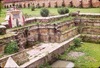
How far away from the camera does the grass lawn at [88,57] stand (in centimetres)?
1289

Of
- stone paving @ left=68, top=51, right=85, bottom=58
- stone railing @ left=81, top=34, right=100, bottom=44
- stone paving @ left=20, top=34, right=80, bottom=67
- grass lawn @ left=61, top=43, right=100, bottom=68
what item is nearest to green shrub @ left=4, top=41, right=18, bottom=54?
stone paving @ left=20, top=34, right=80, bottom=67

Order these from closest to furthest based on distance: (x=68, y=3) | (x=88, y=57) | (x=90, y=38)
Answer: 1. (x=88, y=57)
2. (x=90, y=38)
3. (x=68, y=3)

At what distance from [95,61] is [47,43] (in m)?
3.84

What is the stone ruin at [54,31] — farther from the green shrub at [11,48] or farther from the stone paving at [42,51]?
the stone paving at [42,51]

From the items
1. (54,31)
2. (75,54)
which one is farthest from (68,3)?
(75,54)

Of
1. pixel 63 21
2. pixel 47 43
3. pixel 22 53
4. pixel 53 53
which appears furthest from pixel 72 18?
pixel 22 53

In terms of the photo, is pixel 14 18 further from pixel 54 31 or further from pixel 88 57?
pixel 88 57

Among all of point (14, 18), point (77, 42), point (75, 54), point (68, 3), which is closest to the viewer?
point (75, 54)

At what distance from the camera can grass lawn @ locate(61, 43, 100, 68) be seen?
12891 mm

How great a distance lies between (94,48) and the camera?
619 inches

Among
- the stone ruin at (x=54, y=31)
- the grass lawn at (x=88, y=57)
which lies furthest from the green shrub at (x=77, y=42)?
the stone ruin at (x=54, y=31)

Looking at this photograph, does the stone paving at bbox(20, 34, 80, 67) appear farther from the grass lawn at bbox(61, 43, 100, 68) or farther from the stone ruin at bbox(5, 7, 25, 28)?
the stone ruin at bbox(5, 7, 25, 28)

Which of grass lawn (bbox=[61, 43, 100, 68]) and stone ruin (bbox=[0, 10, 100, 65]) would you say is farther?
stone ruin (bbox=[0, 10, 100, 65])

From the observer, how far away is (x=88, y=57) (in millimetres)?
13969
